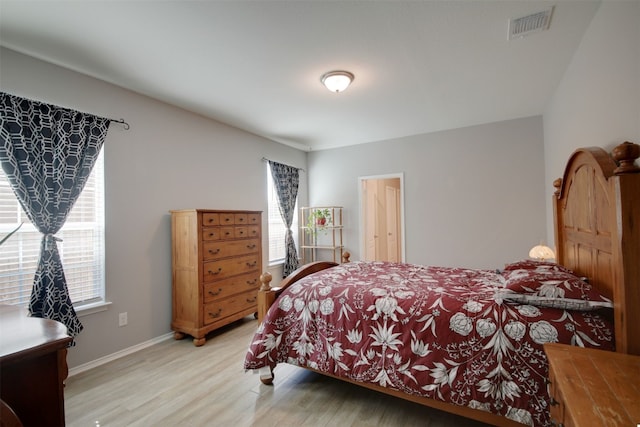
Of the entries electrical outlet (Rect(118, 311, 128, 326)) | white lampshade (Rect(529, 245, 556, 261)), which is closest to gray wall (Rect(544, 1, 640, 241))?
white lampshade (Rect(529, 245, 556, 261))

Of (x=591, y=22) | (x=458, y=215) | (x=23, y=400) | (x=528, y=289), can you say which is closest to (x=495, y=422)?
(x=528, y=289)

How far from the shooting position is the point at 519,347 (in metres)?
1.48

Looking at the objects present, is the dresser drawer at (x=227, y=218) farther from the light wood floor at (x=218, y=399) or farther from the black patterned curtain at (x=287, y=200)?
the black patterned curtain at (x=287, y=200)

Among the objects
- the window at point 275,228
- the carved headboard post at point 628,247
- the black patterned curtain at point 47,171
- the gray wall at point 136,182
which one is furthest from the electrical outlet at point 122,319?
the carved headboard post at point 628,247

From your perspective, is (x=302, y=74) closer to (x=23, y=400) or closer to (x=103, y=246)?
(x=103, y=246)

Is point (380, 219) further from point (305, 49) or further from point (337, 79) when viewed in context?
point (305, 49)

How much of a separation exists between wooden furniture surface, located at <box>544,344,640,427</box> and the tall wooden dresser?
9.16 feet

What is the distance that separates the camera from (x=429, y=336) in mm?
1685

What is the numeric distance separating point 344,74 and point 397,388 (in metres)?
2.44

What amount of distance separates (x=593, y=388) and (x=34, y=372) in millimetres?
1899

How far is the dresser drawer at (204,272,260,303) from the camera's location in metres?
3.05

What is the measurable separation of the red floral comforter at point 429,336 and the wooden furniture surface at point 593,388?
0.27 metres

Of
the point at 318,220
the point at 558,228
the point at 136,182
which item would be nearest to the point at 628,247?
the point at 558,228

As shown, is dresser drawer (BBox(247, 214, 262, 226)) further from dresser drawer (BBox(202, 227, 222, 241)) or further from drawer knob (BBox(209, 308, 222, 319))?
drawer knob (BBox(209, 308, 222, 319))
